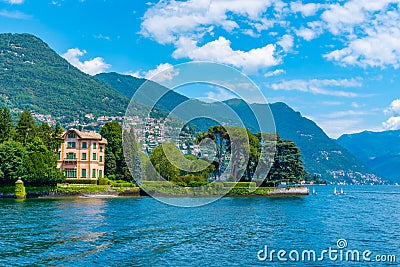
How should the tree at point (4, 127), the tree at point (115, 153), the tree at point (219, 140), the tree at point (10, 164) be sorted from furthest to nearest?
the tree at point (115, 153) < the tree at point (219, 140) < the tree at point (4, 127) < the tree at point (10, 164)

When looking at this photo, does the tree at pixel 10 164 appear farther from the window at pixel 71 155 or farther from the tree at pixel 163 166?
the tree at pixel 163 166

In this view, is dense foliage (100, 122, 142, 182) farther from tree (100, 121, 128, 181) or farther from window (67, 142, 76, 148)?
window (67, 142, 76, 148)

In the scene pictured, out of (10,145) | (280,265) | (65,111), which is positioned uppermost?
(65,111)

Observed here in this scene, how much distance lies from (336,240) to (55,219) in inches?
730

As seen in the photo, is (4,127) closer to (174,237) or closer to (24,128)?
(24,128)

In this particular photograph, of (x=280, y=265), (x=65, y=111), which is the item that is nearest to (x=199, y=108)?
(x=280, y=265)

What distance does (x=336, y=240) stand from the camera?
24297 millimetres

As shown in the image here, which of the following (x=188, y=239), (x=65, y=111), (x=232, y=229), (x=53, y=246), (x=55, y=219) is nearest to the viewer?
(x=53, y=246)

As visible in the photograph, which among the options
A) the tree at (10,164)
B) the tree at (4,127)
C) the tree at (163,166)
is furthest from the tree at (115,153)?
the tree at (10,164)

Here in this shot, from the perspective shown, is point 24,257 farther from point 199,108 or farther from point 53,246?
point 199,108

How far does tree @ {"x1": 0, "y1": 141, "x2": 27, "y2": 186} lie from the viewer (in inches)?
2056

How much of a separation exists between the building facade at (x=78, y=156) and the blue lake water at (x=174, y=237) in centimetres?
2872

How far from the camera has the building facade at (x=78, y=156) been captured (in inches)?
2497

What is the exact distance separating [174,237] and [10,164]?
36.1 meters
